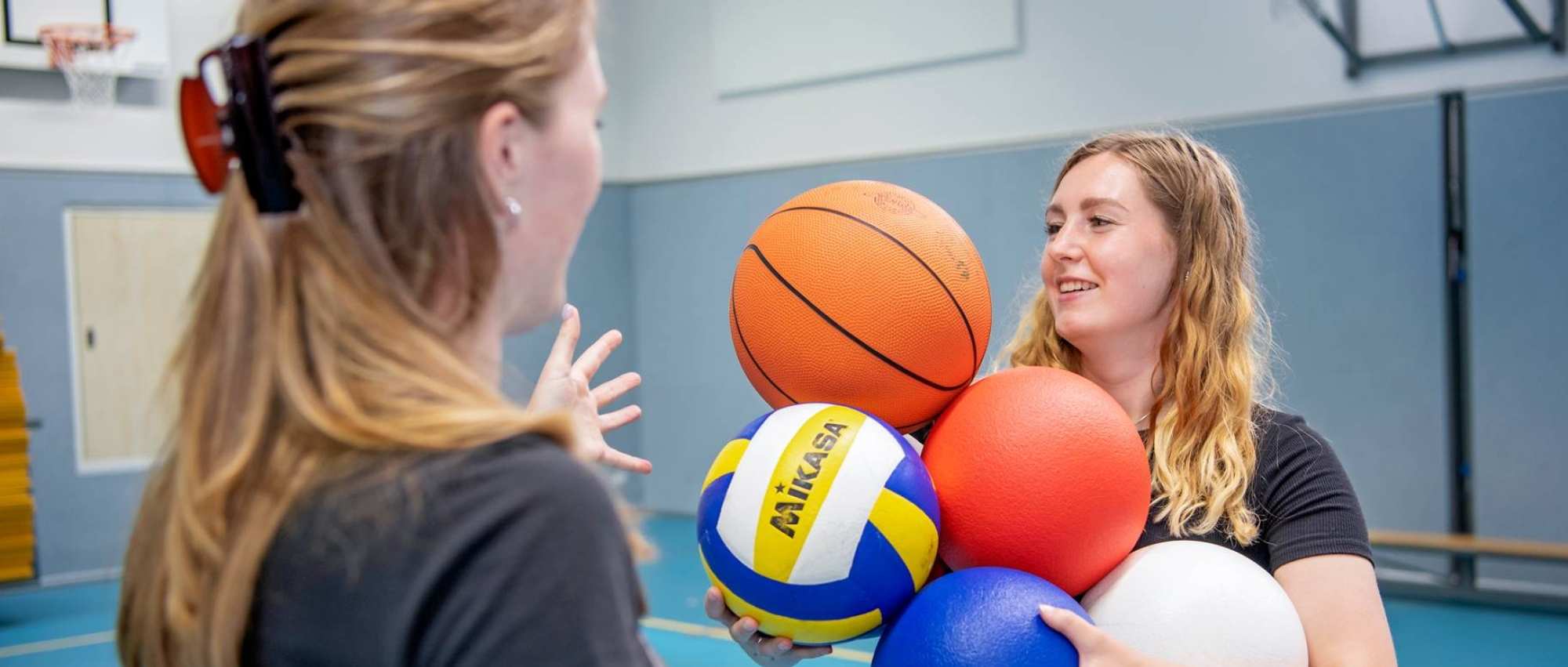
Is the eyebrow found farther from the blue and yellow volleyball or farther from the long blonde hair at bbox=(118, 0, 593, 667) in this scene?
the long blonde hair at bbox=(118, 0, 593, 667)

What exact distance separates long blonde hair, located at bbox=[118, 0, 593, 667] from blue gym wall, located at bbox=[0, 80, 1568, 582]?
3.48m

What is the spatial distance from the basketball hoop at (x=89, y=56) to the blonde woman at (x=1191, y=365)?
6.08m

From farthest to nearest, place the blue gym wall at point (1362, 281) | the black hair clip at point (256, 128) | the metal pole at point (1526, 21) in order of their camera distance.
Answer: the blue gym wall at point (1362, 281)
the metal pole at point (1526, 21)
the black hair clip at point (256, 128)

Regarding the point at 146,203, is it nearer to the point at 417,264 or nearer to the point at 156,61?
the point at 156,61

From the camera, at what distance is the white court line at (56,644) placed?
15.8ft

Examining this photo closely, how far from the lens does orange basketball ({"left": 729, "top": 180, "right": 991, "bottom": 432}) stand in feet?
5.55

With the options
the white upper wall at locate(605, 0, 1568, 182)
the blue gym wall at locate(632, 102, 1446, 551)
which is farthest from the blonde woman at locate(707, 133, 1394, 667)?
the white upper wall at locate(605, 0, 1568, 182)

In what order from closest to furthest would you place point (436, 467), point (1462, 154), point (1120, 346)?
point (436, 467) < point (1120, 346) < point (1462, 154)

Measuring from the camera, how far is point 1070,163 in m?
1.99

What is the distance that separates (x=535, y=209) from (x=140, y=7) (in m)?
6.83

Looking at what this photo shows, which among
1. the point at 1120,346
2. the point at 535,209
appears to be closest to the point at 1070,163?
the point at 1120,346

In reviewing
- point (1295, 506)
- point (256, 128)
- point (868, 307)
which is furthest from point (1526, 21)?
point (256, 128)

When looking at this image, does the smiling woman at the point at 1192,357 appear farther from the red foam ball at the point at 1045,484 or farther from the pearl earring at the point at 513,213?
the pearl earring at the point at 513,213

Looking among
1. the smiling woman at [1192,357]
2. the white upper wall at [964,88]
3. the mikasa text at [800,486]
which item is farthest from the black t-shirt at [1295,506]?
the white upper wall at [964,88]
